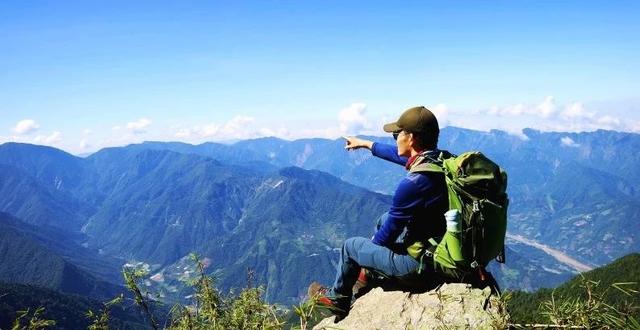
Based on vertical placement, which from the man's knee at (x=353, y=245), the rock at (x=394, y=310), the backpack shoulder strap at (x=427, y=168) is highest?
the backpack shoulder strap at (x=427, y=168)

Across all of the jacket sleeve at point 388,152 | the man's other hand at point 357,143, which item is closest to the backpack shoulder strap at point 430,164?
the jacket sleeve at point 388,152

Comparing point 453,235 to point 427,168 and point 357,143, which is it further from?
point 357,143

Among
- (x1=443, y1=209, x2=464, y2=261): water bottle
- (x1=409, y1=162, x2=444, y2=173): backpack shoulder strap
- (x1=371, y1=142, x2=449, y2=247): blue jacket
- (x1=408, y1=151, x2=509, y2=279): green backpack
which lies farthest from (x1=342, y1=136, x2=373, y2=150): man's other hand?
(x1=443, y1=209, x2=464, y2=261): water bottle

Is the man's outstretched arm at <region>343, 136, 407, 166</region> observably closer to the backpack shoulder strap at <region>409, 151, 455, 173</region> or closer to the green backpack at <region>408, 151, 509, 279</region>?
the backpack shoulder strap at <region>409, 151, 455, 173</region>

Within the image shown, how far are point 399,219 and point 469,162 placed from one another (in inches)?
50.6

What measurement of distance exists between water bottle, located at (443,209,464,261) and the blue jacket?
1.45 feet

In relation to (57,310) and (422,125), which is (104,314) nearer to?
(422,125)

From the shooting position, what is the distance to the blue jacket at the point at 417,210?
241 inches

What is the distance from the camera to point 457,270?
19.7 ft

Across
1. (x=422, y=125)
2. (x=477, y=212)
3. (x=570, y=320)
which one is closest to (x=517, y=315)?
(x=570, y=320)

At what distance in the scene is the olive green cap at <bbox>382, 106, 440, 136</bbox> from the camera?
6445 mm

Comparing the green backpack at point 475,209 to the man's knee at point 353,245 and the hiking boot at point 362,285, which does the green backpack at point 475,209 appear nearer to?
the man's knee at point 353,245

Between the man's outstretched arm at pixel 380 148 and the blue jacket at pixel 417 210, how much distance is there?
160 centimetres

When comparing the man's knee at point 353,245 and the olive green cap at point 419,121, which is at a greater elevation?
the olive green cap at point 419,121
